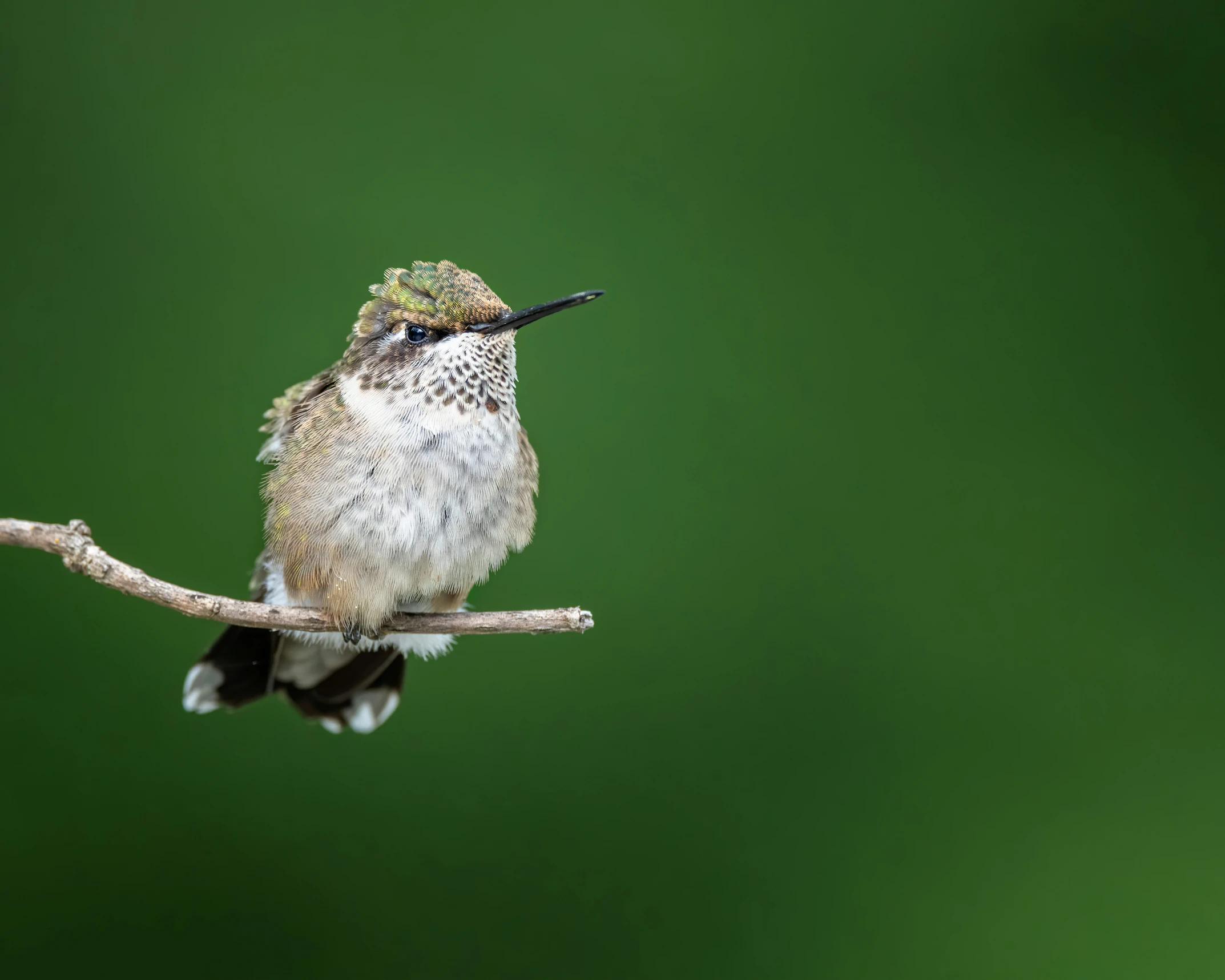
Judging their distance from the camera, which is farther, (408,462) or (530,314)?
(408,462)

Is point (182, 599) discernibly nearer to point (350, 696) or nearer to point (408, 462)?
point (408, 462)

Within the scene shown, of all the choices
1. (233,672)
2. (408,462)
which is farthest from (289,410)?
(233,672)

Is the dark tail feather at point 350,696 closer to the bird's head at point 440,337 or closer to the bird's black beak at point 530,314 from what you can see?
the bird's head at point 440,337

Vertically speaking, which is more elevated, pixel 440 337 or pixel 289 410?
pixel 440 337

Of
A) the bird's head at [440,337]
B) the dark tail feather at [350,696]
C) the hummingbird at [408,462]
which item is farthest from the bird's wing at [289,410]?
the dark tail feather at [350,696]

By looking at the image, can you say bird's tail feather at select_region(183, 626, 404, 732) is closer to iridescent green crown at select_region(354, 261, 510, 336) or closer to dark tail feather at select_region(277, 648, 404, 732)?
dark tail feather at select_region(277, 648, 404, 732)

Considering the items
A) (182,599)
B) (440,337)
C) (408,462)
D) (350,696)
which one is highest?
(440,337)
